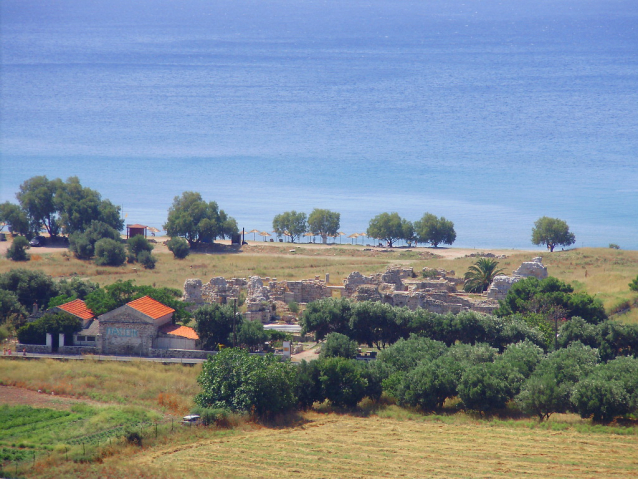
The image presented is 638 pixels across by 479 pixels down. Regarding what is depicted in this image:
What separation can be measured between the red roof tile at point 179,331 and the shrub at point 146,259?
3015cm

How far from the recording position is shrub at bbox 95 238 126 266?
74.8m

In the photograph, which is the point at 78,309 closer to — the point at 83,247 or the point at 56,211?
the point at 83,247

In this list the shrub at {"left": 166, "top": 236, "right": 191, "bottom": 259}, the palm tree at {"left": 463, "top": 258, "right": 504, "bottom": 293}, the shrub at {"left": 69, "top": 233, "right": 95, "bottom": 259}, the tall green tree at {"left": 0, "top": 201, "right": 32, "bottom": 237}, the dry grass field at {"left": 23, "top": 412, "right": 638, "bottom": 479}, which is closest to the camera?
the dry grass field at {"left": 23, "top": 412, "right": 638, "bottom": 479}

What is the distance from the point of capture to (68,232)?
88625 millimetres

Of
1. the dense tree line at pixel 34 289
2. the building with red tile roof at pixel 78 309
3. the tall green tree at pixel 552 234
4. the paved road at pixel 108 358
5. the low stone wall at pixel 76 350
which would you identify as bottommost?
the paved road at pixel 108 358

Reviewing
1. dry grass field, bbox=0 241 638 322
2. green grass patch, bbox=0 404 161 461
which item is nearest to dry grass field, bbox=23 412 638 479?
green grass patch, bbox=0 404 161 461

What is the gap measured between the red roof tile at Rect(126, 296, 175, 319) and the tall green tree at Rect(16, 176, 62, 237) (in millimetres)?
47943

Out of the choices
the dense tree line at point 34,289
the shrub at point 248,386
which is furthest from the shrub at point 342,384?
the dense tree line at point 34,289

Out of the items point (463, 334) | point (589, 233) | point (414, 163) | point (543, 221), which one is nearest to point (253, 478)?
point (463, 334)

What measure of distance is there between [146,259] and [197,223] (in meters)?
15.4

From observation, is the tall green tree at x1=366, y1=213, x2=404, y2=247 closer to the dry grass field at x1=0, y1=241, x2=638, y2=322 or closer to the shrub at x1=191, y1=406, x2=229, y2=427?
the dry grass field at x1=0, y1=241, x2=638, y2=322

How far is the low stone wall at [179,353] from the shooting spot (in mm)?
41844

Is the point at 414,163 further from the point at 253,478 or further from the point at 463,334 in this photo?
the point at 253,478

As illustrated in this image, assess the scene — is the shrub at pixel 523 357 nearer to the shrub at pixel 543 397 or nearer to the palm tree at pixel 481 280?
the shrub at pixel 543 397
